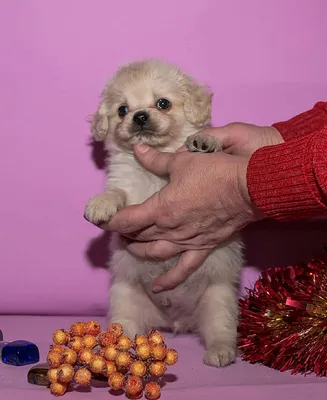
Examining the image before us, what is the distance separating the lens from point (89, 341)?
7.18 ft

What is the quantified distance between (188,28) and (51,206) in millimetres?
1084

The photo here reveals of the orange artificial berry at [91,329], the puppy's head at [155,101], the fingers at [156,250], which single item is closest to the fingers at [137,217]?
the fingers at [156,250]

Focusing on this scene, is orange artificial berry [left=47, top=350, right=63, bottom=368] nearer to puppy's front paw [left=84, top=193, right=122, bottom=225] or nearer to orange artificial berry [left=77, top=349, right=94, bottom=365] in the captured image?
orange artificial berry [left=77, top=349, right=94, bottom=365]

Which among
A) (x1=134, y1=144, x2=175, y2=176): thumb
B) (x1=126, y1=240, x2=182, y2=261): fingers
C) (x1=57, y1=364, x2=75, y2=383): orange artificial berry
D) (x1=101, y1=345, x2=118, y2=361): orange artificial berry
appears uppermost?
(x1=134, y1=144, x2=175, y2=176): thumb

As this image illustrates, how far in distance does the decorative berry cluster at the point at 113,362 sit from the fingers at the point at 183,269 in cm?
64

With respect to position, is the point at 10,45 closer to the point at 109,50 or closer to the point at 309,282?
Result: the point at 109,50

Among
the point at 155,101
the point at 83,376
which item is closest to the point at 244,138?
the point at 155,101

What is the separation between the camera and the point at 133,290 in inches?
120

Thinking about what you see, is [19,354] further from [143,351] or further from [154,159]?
[154,159]

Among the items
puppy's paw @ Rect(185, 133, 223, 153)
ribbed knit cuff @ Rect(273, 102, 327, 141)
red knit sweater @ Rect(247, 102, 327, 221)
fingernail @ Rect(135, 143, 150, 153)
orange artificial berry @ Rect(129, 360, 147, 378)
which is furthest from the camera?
fingernail @ Rect(135, 143, 150, 153)

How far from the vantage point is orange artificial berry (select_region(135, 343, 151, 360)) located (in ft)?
6.96

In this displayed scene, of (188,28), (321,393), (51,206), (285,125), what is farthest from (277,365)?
(188,28)

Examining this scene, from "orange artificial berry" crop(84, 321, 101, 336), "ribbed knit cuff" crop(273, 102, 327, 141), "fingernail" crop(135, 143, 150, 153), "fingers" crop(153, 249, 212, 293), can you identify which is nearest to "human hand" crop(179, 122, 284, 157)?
"ribbed knit cuff" crop(273, 102, 327, 141)

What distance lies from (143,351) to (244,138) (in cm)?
112
